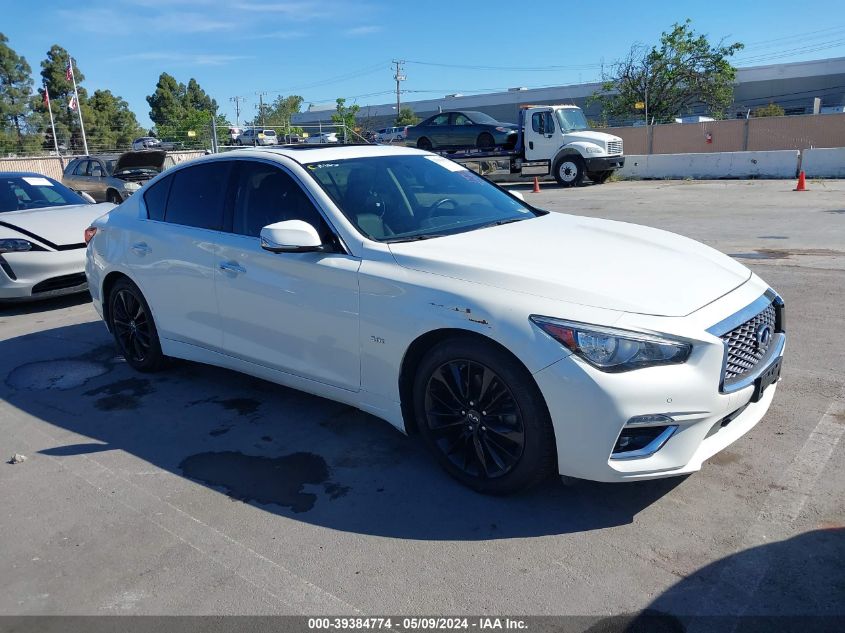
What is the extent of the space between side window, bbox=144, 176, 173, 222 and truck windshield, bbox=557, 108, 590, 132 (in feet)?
63.2

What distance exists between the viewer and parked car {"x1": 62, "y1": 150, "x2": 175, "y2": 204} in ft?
56.3

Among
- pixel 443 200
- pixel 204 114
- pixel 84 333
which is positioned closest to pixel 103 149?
pixel 204 114

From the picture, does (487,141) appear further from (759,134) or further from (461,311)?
(461,311)

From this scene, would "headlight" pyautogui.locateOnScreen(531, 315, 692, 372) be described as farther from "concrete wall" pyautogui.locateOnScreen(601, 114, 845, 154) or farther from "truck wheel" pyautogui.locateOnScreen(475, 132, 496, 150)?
"concrete wall" pyautogui.locateOnScreen(601, 114, 845, 154)

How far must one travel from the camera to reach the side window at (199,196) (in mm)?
4812

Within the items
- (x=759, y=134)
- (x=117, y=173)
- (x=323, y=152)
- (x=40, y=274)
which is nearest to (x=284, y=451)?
(x=323, y=152)

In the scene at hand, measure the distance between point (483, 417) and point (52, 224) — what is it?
22.5 feet

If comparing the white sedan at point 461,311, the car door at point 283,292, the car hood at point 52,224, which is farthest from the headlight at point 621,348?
the car hood at point 52,224

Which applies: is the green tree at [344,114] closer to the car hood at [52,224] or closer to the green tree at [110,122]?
the green tree at [110,122]

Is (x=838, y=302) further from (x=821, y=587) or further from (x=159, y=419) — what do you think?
(x=159, y=419)

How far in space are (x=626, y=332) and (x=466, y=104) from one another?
71831 mm

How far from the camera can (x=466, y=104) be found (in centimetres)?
7150

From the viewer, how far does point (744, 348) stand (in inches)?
131

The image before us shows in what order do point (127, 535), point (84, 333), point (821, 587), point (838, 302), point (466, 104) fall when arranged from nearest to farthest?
point (821, 587) < point (127, 535) < point (838, 302) < point (84, 333) < point (466, 104)
